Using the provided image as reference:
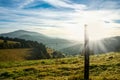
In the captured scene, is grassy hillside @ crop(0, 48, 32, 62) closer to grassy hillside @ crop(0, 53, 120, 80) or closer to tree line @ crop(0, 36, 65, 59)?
tree line @ crop(0, 36, 65, 59)

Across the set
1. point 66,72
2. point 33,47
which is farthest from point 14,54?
point 66,72

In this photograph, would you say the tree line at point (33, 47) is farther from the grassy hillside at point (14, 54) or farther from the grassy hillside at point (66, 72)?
the grassy hillside at point (66, 72)

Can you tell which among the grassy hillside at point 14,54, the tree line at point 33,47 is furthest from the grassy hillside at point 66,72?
the tree line at point 33,47

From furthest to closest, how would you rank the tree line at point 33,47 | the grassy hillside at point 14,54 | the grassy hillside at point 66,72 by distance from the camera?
the tree line at point 33,47 → the grassy hillside at point 14,54 → the grassy hillside at point 66,72

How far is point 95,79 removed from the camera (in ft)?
79.1

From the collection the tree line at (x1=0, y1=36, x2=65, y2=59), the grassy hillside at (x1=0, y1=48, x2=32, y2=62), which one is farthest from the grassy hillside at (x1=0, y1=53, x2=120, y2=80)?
the tree line at (x1=0, y1=36, x2=65, y2=59)

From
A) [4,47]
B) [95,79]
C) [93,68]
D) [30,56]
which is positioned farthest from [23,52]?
[95,79]

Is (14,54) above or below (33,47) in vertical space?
below

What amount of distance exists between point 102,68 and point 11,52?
99.7 metres

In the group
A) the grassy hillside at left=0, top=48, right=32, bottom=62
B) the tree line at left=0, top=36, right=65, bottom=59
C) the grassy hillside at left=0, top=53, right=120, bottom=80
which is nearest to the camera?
the grassy hillside at left=0, top=53, right=120, bottom=80

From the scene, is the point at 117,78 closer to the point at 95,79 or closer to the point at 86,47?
the point at 95,79

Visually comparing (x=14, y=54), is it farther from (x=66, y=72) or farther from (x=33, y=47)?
(x=66, y=72)

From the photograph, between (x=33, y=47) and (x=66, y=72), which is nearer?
(x=66, y=72)

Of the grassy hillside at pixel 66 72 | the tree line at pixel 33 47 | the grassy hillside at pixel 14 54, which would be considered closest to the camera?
the grassy hillside at pixel 66 72
